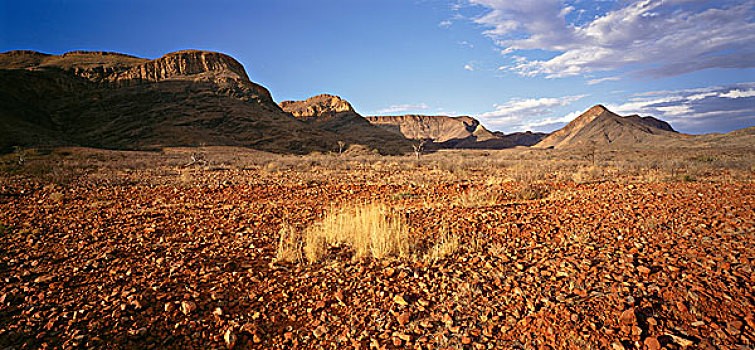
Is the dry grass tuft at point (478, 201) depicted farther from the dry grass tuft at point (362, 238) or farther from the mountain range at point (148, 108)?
the mountain range at point (148, 108)

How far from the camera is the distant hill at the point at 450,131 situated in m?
138

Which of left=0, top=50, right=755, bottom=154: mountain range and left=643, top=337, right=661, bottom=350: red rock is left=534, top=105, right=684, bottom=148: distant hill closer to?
left=0, top=50, right=755, bottom=154: mountain range

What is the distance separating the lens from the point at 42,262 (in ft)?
12.6

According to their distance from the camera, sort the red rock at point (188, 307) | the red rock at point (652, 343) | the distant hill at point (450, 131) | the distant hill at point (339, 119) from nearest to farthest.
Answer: the red rock at point (652, 343), the red rock at point (188, 307), the distant hill at point (339, 119), the distant hill at point (450, 131)

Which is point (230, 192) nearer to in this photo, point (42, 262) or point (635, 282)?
point (42, 262)

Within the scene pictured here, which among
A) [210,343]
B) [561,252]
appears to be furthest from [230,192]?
[561,252]

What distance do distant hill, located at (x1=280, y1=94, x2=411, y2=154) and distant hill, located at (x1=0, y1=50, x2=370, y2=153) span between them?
24715mm

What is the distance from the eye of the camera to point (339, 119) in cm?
10831

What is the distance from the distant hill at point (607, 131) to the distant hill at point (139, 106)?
245 feet

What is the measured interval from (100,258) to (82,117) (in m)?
69.9

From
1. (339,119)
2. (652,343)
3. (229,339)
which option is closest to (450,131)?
(339,119)

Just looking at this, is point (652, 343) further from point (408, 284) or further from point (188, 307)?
point (188, 307)

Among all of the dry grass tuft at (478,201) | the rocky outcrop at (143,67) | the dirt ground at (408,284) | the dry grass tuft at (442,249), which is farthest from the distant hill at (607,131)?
the dry grass tuft at (442,249)

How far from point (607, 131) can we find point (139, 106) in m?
118
